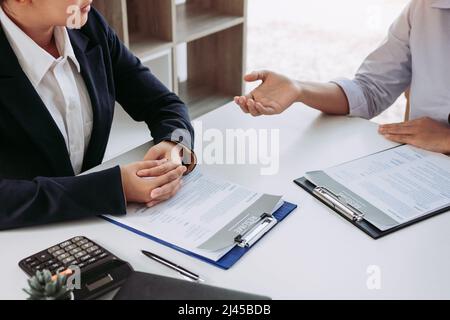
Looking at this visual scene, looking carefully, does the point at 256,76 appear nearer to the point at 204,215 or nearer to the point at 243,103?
the point at 243,103

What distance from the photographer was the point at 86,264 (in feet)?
2.87

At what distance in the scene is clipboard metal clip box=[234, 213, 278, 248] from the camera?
95 cm

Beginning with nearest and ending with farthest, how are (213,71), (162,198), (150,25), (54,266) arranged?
(54,266) < (162,198) < (150,25) < (213,71)

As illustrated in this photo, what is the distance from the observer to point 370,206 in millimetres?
1063

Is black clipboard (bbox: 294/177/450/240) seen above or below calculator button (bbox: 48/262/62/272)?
below

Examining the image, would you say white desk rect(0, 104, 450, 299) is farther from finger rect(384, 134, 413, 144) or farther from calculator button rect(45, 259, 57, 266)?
finger rect(384, 134, 413, 144)

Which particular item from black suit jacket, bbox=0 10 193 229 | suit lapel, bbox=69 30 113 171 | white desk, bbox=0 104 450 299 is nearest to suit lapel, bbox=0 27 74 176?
black suit jacket, bbox=0 10 193 229

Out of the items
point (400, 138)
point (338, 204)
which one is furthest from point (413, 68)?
point (338, 204)

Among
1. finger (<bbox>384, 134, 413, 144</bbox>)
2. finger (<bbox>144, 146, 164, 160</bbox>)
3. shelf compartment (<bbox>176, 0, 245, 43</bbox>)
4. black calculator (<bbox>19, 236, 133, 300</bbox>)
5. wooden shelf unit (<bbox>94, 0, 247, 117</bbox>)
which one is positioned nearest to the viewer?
black calculator (<bbox>19, 236, 133, 300</bbox>)

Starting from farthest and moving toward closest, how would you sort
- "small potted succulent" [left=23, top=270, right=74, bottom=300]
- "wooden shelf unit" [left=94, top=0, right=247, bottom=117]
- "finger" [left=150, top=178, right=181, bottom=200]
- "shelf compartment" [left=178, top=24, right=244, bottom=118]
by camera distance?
1. "shelf compartment" [left=178, top=24, right=244, bottom=118]
2. "wooden shelf unit" [left=94, top=0, right=247, bottom=117]
3. "finger" [left=150, top=178, right=181, bottom=200]
4. "small potted succulent" [left=23, top=270, right=74, bottom=300]

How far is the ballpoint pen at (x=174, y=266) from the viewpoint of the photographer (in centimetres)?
87

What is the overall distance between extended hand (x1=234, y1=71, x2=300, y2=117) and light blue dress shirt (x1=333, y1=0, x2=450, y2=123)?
176 millimetres

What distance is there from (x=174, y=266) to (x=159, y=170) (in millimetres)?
267
